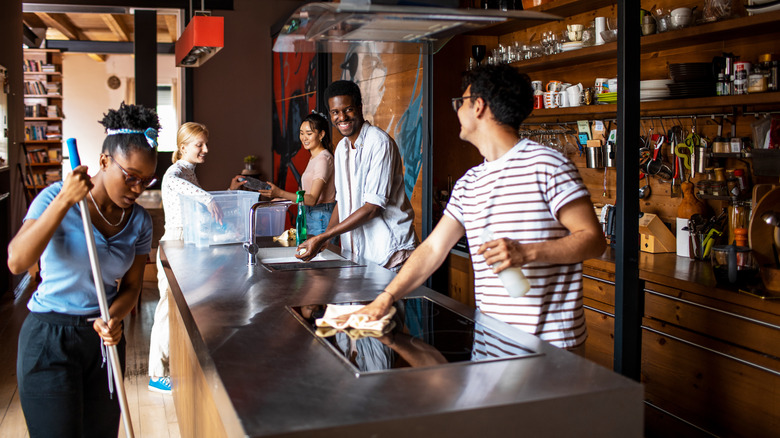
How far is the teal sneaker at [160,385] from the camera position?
414cm

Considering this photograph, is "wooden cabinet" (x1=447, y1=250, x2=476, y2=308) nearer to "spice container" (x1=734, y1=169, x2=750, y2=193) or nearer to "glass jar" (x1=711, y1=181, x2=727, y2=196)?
"glass jar" (x1=711, y1=181, x2=727, y2=196)

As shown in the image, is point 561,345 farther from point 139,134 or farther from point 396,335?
point 139,134

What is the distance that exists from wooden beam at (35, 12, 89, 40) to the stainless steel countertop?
1084 centimetres

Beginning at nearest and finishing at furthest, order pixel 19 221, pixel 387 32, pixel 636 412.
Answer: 1. pixel 636 412
2. pixel 387 32
3. pixel 19 221

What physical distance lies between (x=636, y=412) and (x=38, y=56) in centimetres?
1392

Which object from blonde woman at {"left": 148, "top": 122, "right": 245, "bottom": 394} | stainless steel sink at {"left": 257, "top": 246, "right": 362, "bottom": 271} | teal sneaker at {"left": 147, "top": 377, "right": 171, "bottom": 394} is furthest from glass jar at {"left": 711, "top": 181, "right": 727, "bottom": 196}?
teal sneaker at {"left": 147, "top": 377, "right": 171, "bottom": 394}

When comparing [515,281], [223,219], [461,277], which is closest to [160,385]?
[223,219]

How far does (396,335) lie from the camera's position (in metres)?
1.84

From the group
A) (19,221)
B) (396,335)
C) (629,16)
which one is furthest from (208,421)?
(19,221)

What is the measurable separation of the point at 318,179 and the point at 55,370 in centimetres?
284

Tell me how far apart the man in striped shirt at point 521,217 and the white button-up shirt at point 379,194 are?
3.61 feet

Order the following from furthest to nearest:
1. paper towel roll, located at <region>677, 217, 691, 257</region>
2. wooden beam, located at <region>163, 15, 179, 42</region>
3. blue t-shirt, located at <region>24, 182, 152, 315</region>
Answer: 1. wooden beam, located at <region>163, 15, 179, 42</region>
2. paper towel roll, located at <region>677, 217, 691, 257</region>
3. blue t-shirt, located at <region>24, 182, 152, 315</region>

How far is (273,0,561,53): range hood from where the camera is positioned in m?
1.98

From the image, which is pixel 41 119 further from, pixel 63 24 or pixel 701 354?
pixel 701 354
